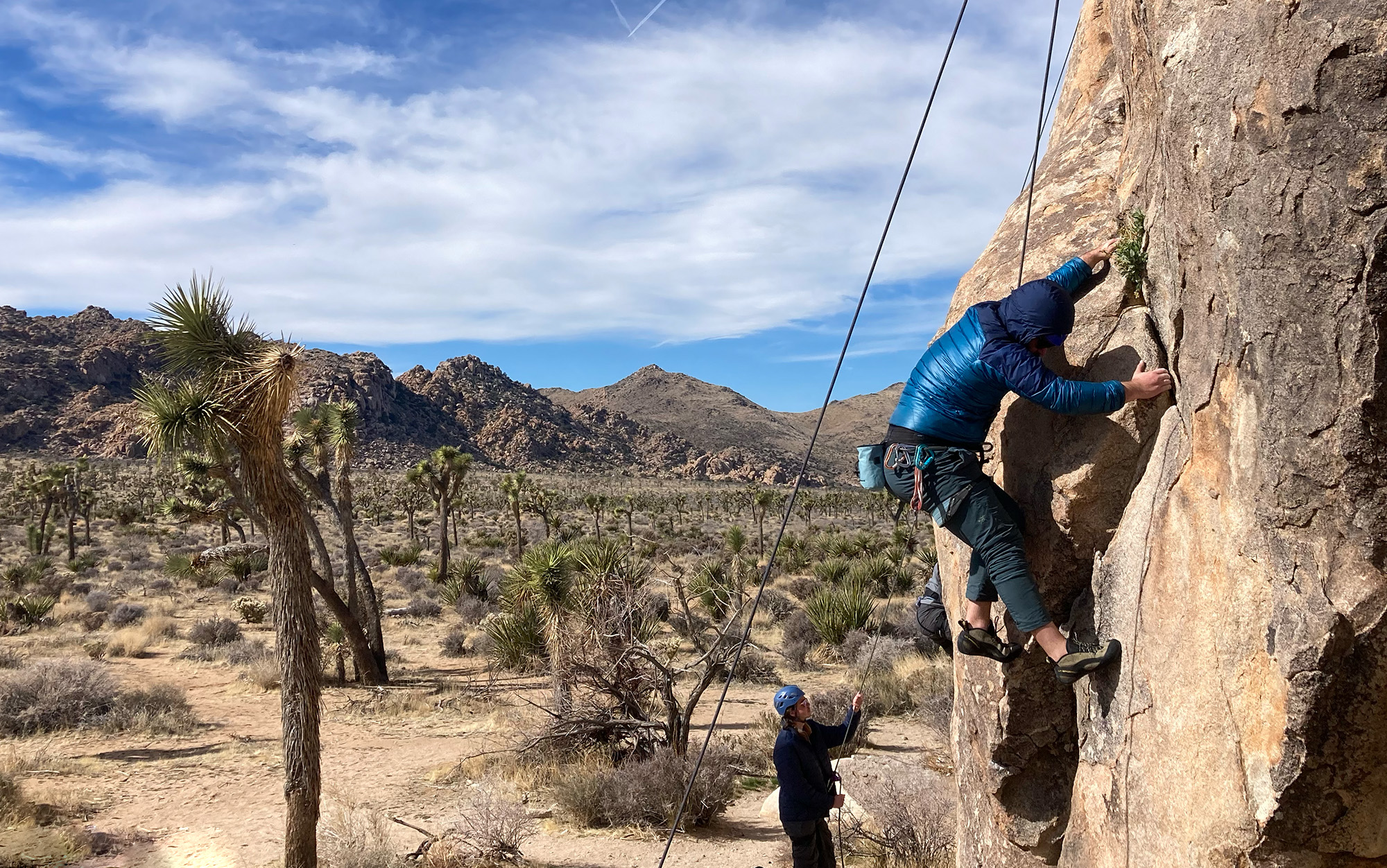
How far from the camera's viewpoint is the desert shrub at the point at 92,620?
21.9 metres

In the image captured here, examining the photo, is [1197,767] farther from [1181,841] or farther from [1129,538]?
[1129,538]

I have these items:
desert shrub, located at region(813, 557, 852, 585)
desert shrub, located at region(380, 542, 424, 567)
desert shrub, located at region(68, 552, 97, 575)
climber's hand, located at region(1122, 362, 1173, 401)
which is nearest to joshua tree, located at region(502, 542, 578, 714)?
climber's hand, located at region(1122, 362, 1173, 401)

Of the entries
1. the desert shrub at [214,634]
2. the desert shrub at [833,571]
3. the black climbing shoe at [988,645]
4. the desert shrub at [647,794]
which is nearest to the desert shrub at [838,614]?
the desert shrub at [833,571]

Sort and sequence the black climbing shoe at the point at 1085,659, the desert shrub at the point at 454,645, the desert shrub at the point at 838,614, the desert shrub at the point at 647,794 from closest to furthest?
the black climbing shoe at the point at 1085,659 < the desert shrub at the point at 647,794 < the desert shrub at the point at 838,614 < the desert shrub at the point at 454,645

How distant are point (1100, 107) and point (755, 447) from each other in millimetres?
110233

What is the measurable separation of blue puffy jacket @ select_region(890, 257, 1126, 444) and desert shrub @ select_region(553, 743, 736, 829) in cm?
671

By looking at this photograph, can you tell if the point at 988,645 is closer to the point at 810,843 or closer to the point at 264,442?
the point at 810,843

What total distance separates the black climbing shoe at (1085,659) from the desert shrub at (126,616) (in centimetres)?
2457

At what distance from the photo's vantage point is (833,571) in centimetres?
2638

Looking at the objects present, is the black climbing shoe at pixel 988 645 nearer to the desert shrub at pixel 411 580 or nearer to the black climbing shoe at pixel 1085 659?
the black climbing shoe at pixel 1085 659

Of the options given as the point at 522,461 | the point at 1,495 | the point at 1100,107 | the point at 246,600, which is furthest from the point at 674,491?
the point at 1100,107

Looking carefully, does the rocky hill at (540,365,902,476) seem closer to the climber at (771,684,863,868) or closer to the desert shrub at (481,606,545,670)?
the desert shrub at (481,606,545,670)

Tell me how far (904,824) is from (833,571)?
18.5m

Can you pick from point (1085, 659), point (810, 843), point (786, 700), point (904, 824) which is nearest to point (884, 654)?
point (904, 824)
